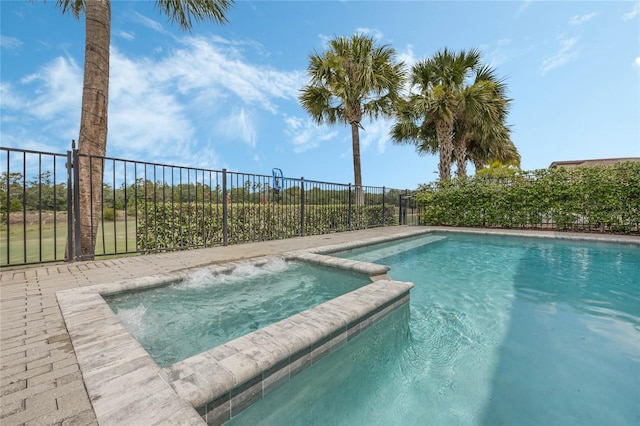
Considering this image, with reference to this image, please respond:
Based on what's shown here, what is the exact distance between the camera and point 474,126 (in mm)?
12055

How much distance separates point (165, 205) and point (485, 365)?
525cm

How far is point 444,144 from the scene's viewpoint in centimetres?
1127

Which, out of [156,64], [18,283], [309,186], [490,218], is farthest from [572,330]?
[156,64]

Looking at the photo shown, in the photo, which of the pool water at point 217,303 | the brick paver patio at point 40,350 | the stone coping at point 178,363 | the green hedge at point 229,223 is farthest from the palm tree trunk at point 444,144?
the brick paver patio at point 40,350

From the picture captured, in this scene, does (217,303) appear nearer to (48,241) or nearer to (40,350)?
(40,350)

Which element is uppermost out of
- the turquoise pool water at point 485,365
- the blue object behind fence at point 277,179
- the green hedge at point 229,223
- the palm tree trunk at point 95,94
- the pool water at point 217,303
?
the palm tree trunk at point 95,94

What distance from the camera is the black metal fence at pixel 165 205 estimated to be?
145 inches

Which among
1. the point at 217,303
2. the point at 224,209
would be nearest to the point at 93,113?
Answer: the point at 224,209

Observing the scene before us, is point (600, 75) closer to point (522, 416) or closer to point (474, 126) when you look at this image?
point (474, 126)

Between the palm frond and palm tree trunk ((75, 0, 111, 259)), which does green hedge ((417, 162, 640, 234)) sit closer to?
the palm frond

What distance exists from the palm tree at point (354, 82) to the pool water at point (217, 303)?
632 cm

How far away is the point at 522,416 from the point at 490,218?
9.56 metres

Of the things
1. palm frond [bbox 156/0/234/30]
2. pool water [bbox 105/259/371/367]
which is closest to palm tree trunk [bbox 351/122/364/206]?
palm frond [bbox 156/0/234/30]

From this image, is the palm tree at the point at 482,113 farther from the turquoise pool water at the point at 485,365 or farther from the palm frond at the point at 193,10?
the palm frond at the point at 193,10
